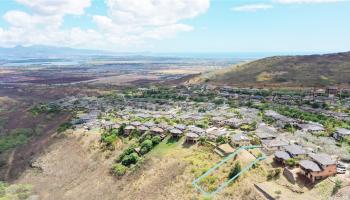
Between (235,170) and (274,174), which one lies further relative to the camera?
(235,170)

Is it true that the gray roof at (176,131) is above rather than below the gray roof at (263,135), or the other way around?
below

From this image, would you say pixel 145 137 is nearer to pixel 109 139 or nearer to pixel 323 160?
pixel 109 139

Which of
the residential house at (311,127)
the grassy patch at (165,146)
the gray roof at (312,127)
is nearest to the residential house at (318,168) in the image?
the residential house at (311,127)

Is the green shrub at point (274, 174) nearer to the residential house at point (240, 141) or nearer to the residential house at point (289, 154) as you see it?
the residential house at point (289, 154)

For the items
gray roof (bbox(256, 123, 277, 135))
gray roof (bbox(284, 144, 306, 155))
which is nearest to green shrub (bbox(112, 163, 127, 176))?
gray roof (bbox(256, 123, 277, 135))

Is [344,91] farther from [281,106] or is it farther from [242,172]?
[242,172]

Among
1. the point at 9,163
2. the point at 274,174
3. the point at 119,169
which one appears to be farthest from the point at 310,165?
the point at 9,163

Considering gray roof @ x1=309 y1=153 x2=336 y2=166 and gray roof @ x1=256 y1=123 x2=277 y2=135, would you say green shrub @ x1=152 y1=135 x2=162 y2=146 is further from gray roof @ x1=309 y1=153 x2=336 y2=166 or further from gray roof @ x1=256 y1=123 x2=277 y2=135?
gray roof @ x1=309 y1=153 x2=336 y2=166
